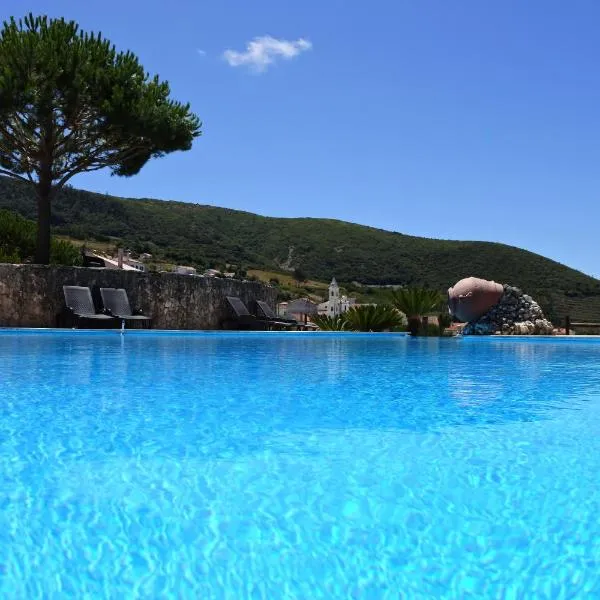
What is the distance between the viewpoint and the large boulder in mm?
23219

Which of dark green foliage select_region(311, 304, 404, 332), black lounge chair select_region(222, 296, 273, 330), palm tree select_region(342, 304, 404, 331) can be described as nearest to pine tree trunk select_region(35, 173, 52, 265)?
black lounge chair select_region(222, 296, 273, 330)

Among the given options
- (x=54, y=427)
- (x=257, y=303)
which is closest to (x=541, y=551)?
(x=54, y=427)

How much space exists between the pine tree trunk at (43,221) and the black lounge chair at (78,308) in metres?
2.43

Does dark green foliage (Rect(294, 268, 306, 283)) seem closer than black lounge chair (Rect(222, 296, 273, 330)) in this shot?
No

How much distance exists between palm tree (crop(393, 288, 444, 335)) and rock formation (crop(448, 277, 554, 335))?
2548 mm

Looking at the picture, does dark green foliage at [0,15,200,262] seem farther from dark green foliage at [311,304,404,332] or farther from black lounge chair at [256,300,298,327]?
dark green foliage at [311,304,404,332]

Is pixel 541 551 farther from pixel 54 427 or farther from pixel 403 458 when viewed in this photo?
pixel 54 427

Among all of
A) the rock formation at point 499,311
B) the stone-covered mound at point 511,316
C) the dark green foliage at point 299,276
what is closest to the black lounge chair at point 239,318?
the rock formation at point 499,311

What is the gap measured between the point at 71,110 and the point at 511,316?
1687 centimetres

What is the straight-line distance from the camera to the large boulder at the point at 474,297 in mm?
23219

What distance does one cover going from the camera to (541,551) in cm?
270

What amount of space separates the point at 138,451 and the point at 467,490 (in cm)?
218

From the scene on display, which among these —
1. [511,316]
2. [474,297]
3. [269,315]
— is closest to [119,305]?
[269,315]

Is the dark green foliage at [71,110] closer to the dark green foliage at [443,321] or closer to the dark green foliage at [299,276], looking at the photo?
the dark green foliage at [443,321]
